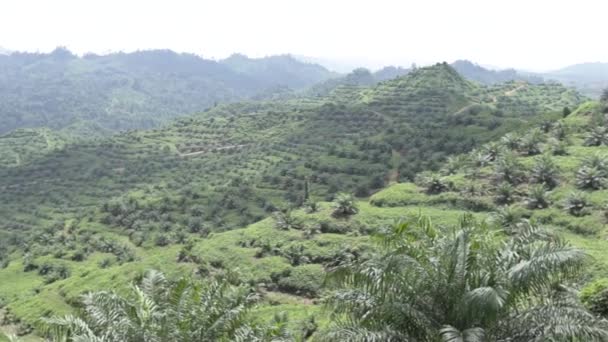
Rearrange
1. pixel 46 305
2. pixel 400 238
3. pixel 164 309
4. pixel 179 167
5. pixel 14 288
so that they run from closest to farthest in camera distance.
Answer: pixel 400 238
pixel 164 309
pixel 46 305
pixel 14 288
pixel 179 167

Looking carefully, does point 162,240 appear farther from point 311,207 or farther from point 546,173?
point 546,173

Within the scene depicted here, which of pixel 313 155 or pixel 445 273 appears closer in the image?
pixel 445 273

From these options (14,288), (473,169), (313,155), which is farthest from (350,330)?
(313,155)

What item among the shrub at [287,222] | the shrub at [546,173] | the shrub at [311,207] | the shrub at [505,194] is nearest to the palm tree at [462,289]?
the shrub at [505,194]

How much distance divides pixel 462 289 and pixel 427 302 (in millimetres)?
1051

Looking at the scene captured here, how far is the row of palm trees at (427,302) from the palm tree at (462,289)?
27mm

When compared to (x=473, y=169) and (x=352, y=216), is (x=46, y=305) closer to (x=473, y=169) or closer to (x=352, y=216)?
(x=352, y=216)

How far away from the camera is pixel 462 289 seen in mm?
14484

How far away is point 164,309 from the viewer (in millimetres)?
17219

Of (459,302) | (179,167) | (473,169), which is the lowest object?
(179,167)

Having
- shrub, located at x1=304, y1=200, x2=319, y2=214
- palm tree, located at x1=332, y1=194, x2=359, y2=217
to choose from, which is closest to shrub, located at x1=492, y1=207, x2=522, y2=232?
palm tree, located at x1=332, y1=194, x2=359, y2=217

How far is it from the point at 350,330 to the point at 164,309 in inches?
247

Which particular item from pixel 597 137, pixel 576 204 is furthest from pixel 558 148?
pixel 576 204

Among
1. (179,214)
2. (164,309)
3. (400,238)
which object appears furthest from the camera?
(179,214)
